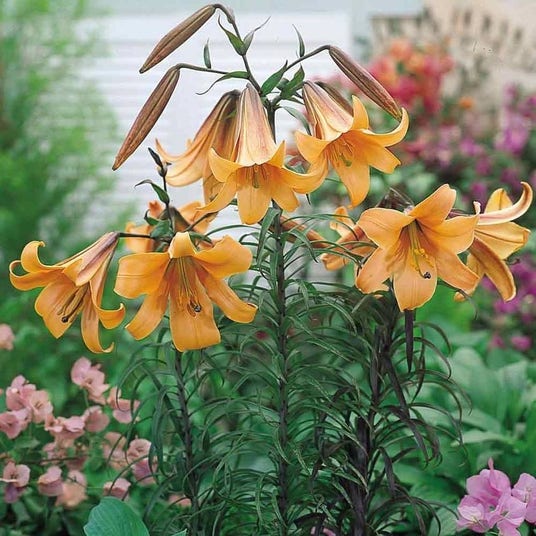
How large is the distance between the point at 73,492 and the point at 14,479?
170mm

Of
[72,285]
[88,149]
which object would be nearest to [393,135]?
[72,285]

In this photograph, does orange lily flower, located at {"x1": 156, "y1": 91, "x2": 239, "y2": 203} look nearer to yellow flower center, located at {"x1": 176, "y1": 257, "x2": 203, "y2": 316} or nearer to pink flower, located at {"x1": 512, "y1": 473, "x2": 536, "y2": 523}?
yellow flower center, located at {"x1": 176, "y1": 257, "x2": 203, "y2": 316}

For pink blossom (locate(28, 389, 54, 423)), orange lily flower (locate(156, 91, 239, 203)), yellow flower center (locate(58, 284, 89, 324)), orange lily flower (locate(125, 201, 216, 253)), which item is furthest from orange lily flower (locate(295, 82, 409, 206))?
pink blossom (locate(28, 389, 54, 423))

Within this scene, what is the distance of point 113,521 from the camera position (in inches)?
57.7

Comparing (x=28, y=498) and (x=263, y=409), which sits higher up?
(x=263, y=409)

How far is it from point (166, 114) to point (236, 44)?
3.00 meters

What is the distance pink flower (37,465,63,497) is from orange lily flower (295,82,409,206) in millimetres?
775

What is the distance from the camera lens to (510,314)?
12.3 ft

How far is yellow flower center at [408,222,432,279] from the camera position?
4.27 ft

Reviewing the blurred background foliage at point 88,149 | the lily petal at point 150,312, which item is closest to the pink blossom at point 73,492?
the lily petal at point 150,312

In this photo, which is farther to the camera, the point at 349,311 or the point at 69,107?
the point at 69,107

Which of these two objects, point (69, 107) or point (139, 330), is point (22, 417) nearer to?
point (139, 330)

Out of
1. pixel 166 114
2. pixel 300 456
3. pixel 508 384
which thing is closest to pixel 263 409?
pixel 300 456

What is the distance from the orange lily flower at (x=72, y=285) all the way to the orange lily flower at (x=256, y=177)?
0.20 metres
